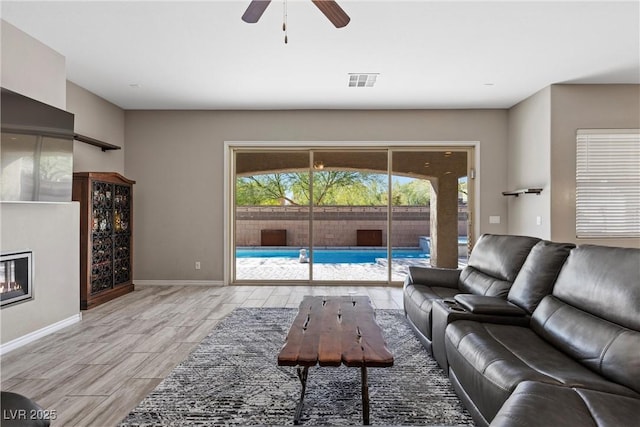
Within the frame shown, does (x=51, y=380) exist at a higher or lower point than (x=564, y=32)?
lower

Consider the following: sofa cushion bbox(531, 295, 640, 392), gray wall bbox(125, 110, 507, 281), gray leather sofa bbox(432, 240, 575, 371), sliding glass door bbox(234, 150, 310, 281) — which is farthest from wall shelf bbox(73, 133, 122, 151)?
sofa cushion bbox(531, 295, 640, 392)

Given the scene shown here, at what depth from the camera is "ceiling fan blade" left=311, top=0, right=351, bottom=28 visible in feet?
7.66

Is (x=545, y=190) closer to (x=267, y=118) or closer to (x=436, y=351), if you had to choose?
(x=436, y=351)

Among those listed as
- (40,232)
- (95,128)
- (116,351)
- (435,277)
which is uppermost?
(95,128)

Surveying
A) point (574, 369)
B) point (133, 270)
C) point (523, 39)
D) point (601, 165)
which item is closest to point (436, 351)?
point (574, 369)

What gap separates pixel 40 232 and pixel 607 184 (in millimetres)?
6904

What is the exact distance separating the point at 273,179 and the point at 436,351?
166 inches

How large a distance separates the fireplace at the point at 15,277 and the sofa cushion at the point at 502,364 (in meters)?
3.79

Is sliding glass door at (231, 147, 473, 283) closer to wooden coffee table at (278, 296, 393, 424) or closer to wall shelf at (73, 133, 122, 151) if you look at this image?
wall shelf at (73, 133, 122, 151)

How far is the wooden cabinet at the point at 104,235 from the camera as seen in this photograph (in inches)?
183

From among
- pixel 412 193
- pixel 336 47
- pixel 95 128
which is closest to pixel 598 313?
pixel 336 47

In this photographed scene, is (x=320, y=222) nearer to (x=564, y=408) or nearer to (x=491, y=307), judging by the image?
(x=491, y=307)

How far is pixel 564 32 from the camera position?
3486 mm

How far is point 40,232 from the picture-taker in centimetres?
368
